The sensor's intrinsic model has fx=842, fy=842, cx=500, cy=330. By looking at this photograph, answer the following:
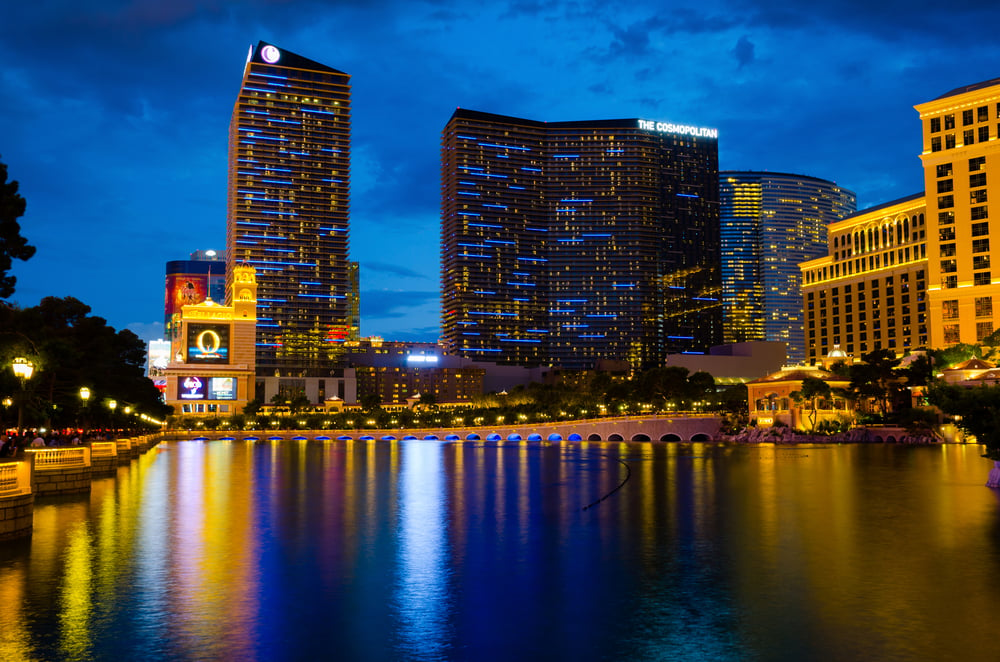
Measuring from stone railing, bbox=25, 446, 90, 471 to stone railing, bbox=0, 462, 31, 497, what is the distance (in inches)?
578

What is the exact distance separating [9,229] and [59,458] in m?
13.7

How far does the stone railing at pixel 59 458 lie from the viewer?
40781 mm

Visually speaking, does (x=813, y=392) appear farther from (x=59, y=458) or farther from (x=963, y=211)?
(x=59, y=458)

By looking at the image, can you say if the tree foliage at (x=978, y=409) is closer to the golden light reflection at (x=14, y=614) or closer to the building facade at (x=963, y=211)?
the golden light reflection at (x=14, y=614)

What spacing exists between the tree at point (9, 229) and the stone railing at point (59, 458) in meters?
10.1

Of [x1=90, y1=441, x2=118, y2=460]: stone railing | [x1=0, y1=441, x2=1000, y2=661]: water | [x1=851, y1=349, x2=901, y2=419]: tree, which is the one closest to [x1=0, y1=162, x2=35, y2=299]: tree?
[x1=0, y1=441, x2=1000, y2=661]: water

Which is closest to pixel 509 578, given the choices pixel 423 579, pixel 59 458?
pixel 423 579

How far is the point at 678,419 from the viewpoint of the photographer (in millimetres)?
144000

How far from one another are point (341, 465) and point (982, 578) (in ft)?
204

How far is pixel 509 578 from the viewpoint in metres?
20.6

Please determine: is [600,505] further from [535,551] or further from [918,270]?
[918,270]

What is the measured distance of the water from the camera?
14773mm

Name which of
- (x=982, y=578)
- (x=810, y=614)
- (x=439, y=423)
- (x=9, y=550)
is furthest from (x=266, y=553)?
(x=439, y=423)

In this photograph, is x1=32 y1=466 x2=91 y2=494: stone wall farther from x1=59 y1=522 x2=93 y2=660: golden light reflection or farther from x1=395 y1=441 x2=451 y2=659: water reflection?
x1=395 y1=441 x2=451 y2=659: water reflection
